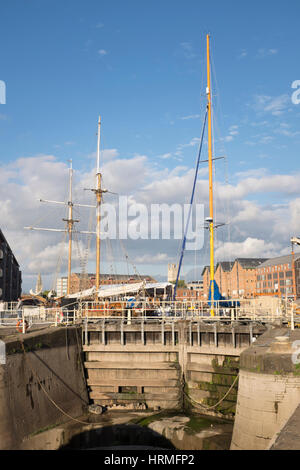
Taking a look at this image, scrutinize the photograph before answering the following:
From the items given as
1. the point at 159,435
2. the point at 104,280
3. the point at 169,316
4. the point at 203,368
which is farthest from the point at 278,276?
the point at 159,435

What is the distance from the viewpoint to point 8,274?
78.4 metres

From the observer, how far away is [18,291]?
9144 cm

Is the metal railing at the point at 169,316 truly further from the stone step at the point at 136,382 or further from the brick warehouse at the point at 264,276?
the brick warehouse at the point at 264,276

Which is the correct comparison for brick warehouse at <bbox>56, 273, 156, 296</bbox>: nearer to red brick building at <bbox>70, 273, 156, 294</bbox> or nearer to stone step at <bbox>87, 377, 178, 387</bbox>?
red brick building at <bbox>70, 273, 156, 294</bbox>

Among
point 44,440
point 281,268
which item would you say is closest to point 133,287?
point 44,440

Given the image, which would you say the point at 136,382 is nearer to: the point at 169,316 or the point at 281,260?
the point at 169,316

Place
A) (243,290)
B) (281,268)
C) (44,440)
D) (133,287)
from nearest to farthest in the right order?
(44,440), (133,287), (281,268), (243,290)

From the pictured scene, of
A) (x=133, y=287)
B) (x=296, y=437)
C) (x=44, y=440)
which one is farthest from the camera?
(x=133, y=287)

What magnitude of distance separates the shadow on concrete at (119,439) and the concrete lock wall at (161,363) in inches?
168

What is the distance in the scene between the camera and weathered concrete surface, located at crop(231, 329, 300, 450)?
594 inches

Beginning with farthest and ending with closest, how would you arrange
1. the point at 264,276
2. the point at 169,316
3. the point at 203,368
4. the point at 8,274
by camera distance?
the point at 264,276, the point at 8,274, the point at 169,316, the point at 203,368

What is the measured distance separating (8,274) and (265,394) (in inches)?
2761

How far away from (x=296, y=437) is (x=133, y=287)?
29295 mm

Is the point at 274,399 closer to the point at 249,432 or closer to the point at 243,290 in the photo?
the point at 249,432
